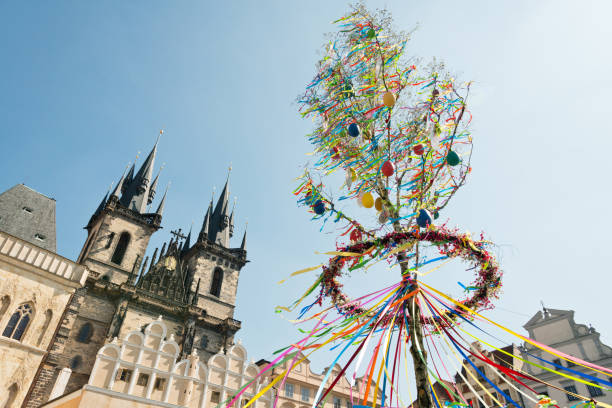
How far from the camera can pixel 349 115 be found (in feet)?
24.1

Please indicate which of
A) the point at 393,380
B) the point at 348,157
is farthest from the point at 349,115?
the point at 393,380

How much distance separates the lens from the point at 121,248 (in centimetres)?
3409

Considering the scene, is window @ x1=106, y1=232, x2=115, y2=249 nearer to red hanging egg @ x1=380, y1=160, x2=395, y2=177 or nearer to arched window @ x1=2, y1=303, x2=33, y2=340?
arched window @ x1=2, y1=303, x2=33, y2=340

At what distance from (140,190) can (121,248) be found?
810 cm

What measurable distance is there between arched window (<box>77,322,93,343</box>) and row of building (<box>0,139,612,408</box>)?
0.24 feet

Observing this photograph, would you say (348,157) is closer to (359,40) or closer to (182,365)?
(359,40)

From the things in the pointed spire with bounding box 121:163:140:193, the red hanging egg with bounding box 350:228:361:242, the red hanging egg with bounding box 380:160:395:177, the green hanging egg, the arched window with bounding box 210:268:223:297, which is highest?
the pointed spire with bounding box 121:163:140:193

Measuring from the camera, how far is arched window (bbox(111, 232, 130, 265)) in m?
33.2

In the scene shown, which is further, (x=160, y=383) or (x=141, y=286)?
(x=141, y=286)

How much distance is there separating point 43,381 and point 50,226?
30.5ft

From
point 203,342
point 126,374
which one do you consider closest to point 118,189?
point 203,342

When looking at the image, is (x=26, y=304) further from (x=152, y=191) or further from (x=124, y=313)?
(x=152, y=191)

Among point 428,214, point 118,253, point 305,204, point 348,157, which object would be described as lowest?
point 428,214

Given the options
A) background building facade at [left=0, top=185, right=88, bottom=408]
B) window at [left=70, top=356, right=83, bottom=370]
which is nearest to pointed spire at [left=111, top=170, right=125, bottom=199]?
window at [left=70, top=356, right=83, bottom=370]
